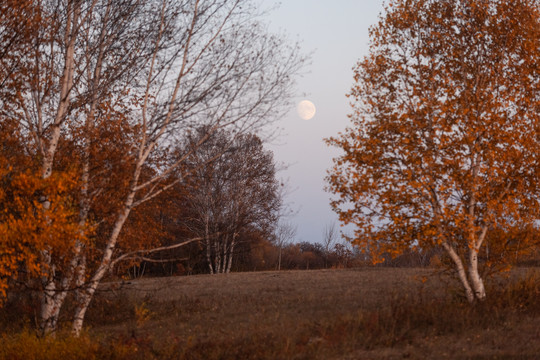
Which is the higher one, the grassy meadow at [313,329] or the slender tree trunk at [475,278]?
the slender tree trunk at [475,278]

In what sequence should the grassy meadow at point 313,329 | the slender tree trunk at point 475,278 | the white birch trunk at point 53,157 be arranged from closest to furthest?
the grassy meadow at point 313,329 < the white birch trunk at point 53,157 < the slender tree trunk at point 475,278

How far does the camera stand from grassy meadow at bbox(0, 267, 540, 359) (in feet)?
32.0

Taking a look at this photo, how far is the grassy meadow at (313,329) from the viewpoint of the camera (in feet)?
32.0

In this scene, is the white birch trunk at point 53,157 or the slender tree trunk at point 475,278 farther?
the slender tree trunk at point 475,278

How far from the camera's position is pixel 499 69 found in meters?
13.4

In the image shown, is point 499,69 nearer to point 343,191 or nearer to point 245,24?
point 343,191

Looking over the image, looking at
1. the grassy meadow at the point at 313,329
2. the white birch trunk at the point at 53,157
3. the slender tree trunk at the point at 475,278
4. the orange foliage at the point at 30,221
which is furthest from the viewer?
the slender tree trunk at the point at 475,278

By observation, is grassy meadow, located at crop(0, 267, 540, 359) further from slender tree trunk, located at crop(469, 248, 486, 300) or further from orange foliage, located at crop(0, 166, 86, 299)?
orange foliage, located at crop(0, 166, 86, 299)

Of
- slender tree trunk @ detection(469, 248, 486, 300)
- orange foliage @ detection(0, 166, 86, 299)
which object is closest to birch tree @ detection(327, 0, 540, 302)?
slender tree trunk @ detection(469, 248, 486, 300)

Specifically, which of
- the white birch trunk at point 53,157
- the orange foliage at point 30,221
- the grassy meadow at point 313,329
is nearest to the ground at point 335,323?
the grassy meadow at point 313,329

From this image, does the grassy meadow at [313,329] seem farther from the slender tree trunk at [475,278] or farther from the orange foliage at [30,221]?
the orange foliage at [30,221]

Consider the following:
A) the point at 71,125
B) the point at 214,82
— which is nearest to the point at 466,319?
the point at 214,82

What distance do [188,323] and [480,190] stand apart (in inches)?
322

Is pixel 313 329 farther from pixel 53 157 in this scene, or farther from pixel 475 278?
pixel 53 157
